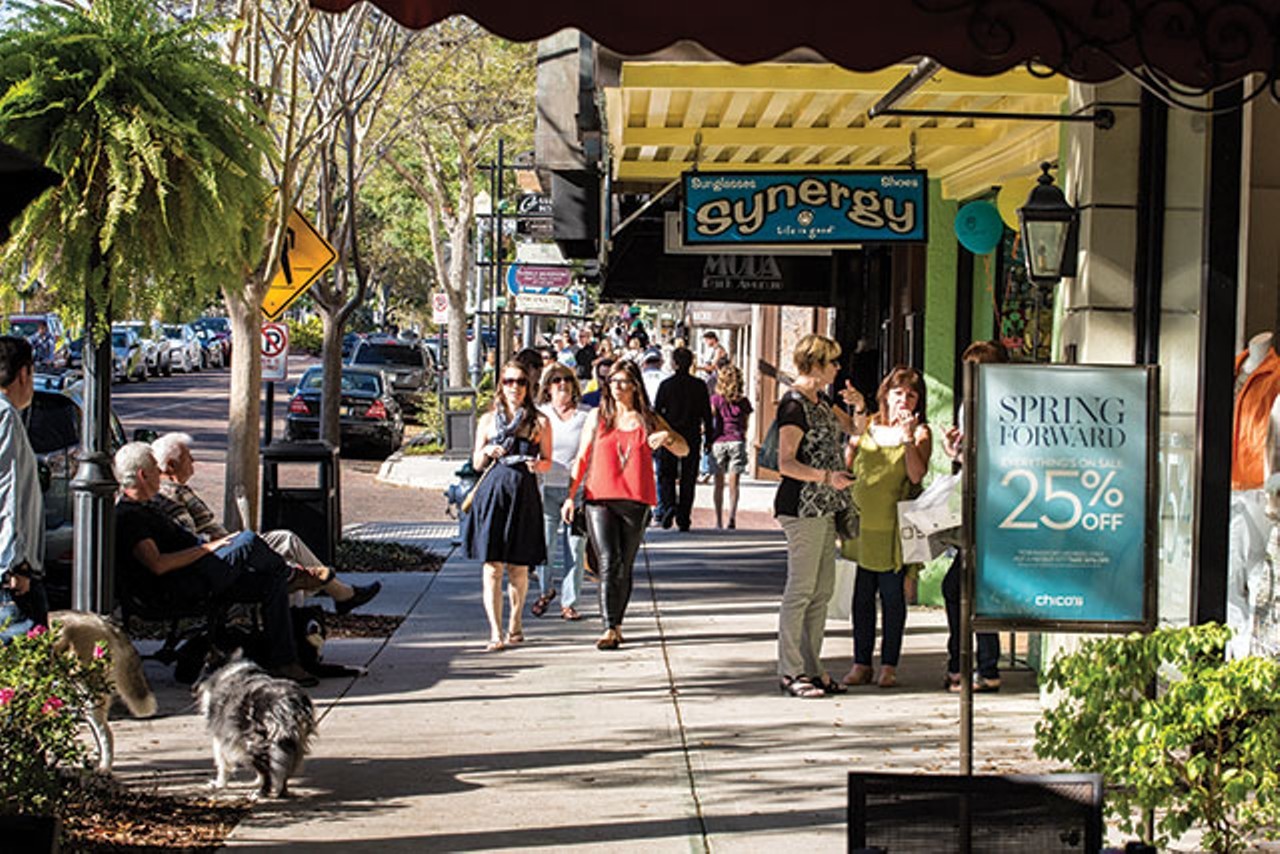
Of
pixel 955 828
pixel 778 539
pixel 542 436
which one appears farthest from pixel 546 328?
pixel 955 828

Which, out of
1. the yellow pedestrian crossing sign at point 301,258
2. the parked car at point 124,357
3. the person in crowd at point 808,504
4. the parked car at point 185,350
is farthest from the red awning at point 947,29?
the parked car at point 185,350

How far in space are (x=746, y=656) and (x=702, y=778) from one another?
10.9ft

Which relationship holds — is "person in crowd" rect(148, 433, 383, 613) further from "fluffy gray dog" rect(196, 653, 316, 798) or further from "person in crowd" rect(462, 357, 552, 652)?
"fluffy gray dog" rect(196, 653, 316, 798)

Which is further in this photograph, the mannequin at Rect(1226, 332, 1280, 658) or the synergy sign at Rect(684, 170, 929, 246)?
the synergy sign at Rect(684, 170, 929, 246)

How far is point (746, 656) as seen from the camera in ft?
36.2

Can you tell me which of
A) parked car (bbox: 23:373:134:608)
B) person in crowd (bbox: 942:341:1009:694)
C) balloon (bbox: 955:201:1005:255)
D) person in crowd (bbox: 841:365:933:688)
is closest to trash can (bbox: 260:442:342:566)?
parked car (bbox: 23:373:134:608)

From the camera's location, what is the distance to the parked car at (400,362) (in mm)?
39812

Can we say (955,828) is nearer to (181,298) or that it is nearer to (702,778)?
(702,778)

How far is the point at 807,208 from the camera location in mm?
11477

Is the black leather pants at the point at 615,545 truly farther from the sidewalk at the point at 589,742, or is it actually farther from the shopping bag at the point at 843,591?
the shopping bag at the point at 843,591

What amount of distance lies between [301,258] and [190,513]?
5165 mm

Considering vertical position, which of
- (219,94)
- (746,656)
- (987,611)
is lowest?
(746,656)

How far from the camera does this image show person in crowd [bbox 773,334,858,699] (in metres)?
9.34

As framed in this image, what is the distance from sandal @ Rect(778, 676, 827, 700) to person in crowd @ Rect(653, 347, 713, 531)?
9060 mm
